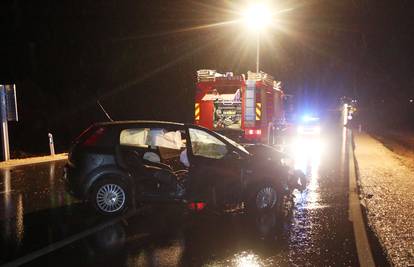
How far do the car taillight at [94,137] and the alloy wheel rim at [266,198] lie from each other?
2.75m

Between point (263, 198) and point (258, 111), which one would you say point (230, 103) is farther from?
point (263, 198)

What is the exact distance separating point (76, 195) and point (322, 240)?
12.9 feet

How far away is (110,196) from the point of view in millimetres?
8414

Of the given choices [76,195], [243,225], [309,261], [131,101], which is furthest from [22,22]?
[309,261]

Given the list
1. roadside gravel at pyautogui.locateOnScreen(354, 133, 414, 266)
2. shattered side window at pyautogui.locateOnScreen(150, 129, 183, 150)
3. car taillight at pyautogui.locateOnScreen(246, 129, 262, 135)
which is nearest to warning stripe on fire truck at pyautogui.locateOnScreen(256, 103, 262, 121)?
car taillight at pyautogui.locateOnScreen(246, 129, 262, 135)

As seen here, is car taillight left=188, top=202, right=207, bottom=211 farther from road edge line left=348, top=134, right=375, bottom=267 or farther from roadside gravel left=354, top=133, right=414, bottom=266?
roadside gravel left=354, top=133, right=414, bottom=266

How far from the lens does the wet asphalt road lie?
6.10 meters

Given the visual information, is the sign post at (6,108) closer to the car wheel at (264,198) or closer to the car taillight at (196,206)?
the car taillight at (196,206)

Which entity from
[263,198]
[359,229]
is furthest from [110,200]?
[359,229]

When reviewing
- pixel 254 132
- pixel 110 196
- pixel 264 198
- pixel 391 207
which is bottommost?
pixel 391 207

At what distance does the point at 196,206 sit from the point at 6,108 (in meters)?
12.0

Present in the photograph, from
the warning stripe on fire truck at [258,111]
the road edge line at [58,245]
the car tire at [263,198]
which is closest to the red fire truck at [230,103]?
the warning stripe on fire truck at [258,111]

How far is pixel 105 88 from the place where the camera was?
28.2m

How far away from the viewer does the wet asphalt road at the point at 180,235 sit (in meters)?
6.10
